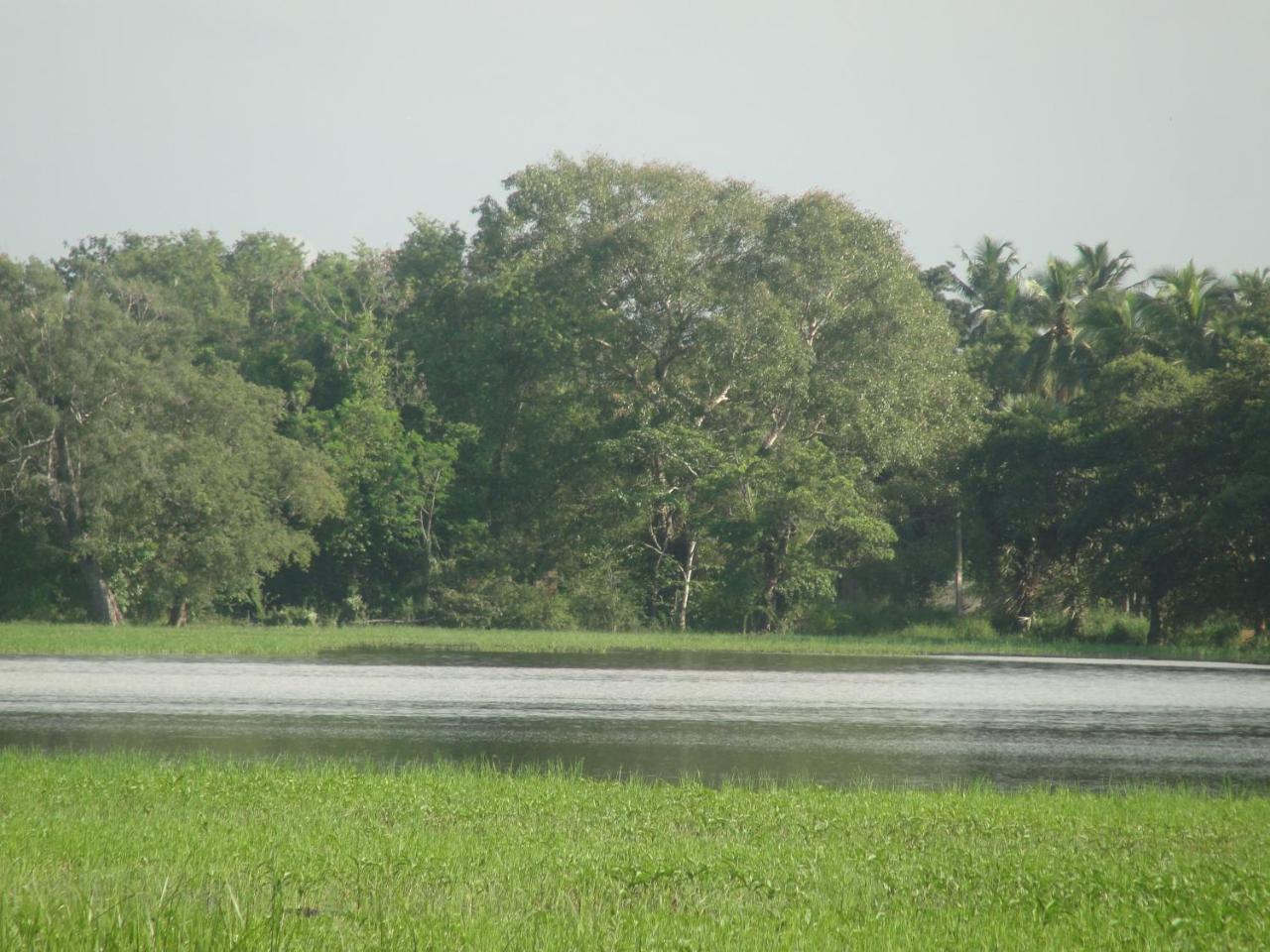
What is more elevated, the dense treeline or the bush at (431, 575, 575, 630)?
the dense treeline

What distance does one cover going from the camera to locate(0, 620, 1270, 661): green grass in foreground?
36781 mm

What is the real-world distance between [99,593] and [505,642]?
15.4m

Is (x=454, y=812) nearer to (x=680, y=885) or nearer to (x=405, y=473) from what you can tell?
(x=680, y=885)

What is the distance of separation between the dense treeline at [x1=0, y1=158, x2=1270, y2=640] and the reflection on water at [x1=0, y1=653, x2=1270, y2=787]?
11037mm

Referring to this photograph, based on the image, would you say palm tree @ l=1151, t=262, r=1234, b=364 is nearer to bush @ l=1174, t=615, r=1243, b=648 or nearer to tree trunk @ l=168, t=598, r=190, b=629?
→ bush @ l=1174, t=615, r=1243, b=648

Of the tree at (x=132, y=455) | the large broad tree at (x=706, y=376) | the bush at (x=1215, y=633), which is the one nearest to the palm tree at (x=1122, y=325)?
the large broad tree at (x=706, y=376)

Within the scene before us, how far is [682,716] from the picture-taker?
23500 millimetres

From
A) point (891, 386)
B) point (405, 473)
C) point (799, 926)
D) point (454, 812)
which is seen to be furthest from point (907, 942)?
point (405, 473)

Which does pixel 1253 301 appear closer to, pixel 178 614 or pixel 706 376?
pixel 706 376

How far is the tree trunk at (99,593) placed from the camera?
48.2 m

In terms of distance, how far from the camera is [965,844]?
11.3 m

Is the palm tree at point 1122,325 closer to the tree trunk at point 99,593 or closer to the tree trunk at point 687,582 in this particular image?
the tree trunk at point 687,582

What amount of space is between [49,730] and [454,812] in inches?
369

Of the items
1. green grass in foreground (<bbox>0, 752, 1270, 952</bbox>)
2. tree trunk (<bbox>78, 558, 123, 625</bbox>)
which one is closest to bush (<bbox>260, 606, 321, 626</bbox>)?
tree trunk (<bbox>78, 558, 123, 625</bbox>)
